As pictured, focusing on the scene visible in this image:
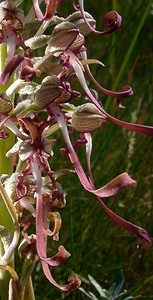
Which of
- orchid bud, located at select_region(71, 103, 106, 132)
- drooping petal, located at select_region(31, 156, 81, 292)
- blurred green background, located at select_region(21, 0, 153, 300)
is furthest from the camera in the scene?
blurred green background, located at select_region(21, 0, 153, 300)

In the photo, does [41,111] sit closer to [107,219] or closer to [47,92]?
[47,92]

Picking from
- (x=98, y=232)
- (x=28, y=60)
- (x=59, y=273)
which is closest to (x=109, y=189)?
(x=28, y=60)

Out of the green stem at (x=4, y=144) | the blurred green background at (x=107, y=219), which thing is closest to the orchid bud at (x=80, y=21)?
the green stem at (x=4, y=144)

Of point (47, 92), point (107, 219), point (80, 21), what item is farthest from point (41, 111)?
point (107, 219)

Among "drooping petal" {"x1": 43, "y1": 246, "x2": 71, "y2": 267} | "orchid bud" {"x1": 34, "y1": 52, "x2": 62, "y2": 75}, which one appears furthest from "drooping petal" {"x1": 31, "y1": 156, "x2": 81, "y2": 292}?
"orchid bud" {"x1": 34, "y1": 52, "x2": 62, "y2": 75}

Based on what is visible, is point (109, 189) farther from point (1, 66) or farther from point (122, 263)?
point (122, 263)

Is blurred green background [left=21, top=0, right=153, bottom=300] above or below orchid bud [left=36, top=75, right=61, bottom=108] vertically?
below

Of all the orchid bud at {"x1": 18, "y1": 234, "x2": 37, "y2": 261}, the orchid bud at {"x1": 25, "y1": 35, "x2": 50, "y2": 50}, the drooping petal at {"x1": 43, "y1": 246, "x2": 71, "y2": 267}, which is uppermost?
the orchid bud at {"x1": 25, "y1": 35, "x2": 50, "y2": 50}

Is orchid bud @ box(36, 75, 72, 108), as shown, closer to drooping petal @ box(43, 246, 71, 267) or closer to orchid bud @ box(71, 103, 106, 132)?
orchid bud @ box(71, 103, 106, 132)
